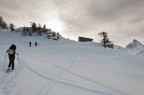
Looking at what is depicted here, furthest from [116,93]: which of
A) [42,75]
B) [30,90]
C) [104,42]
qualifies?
[104,42]

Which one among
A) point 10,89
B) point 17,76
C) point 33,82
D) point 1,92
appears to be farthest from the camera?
point 17,76

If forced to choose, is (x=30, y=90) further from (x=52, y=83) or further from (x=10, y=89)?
(x=52, y=83)

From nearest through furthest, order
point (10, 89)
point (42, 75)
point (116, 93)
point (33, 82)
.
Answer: point (10, 89), point (116, 93), point (33, 82), point (42, 75)

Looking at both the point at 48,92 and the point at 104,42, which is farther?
the point at 104,42

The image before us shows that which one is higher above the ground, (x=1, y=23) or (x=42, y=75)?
(x=1, y=23)

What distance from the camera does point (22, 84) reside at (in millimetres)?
11688

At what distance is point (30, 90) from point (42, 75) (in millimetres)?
3946

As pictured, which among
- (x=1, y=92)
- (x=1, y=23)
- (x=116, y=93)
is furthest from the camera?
(x=1, y=23)

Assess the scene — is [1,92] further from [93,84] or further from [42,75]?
[93,84]

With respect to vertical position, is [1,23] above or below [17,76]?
above

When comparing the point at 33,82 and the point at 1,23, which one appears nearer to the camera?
the point at 33,82

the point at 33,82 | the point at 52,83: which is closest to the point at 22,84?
the point at 33,82

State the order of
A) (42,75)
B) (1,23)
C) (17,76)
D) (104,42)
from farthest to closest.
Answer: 1. (1,23)
2. (104,42)
3. (42,75)
4. (17,76)

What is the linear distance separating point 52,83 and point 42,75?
234cm
